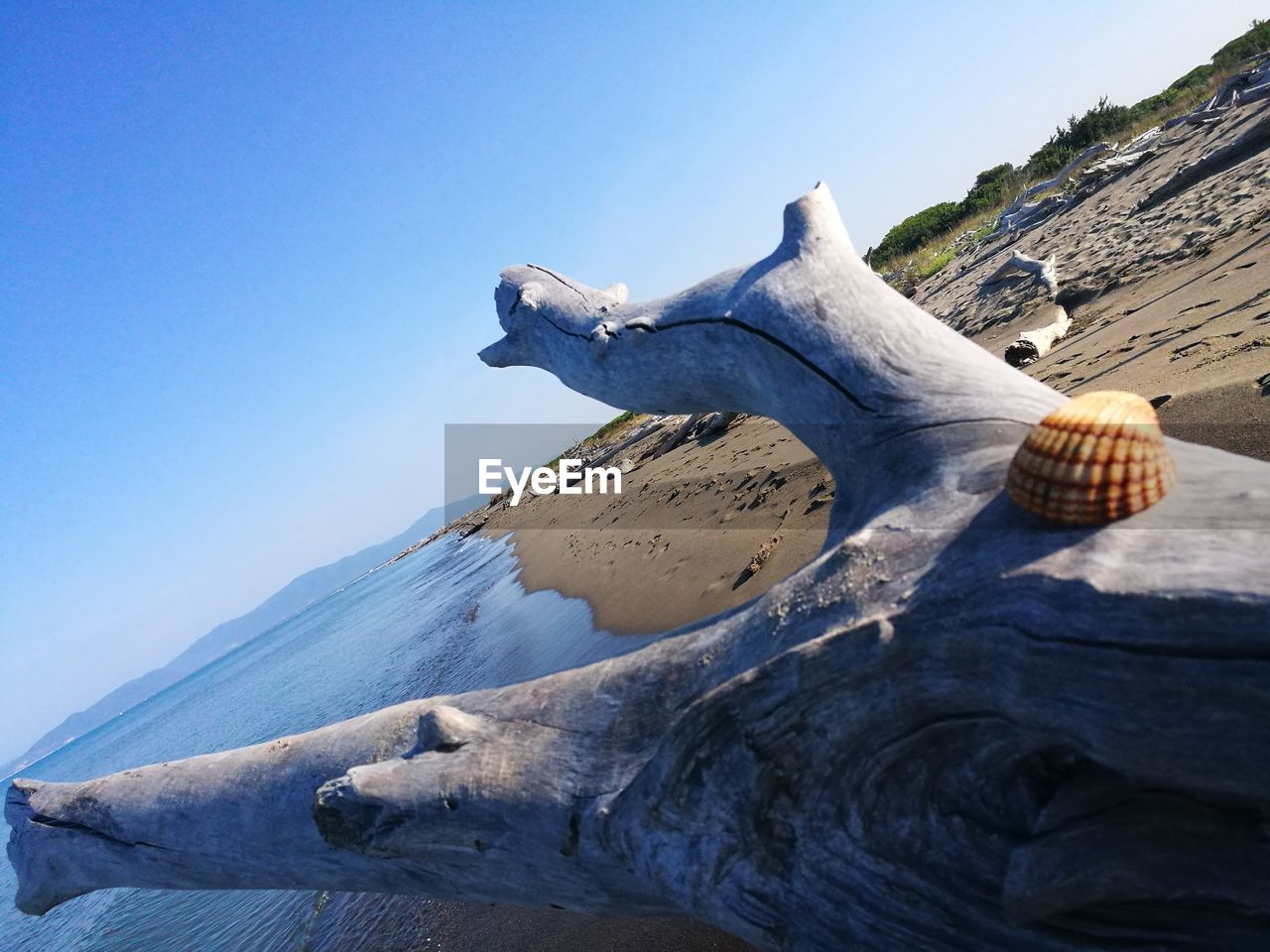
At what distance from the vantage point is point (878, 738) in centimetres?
172

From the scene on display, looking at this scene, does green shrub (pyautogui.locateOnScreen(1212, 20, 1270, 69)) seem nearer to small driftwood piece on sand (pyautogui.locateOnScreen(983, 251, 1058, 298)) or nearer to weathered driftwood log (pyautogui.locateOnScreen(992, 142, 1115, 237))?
weathered driftwood log (pyautogui.locateOnScreen(992, 142, 1115, 237))

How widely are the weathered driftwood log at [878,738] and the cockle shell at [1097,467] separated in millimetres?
49

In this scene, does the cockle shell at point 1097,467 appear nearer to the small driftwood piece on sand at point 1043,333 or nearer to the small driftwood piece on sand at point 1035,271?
the small driftwood piece on sand at point 1043,333

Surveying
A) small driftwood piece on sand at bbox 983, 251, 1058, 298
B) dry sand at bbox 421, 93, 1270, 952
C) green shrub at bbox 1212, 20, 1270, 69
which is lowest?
dry sand at bbox 421, 93, 1270, 952

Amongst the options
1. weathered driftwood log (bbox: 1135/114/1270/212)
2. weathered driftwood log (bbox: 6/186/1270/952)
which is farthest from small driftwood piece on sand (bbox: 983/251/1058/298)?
weathered driftwood log (bbox: 6/186/1270/952)

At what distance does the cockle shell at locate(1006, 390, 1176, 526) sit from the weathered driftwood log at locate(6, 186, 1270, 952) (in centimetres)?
5

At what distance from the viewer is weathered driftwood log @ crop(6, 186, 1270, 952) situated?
136 centimetres

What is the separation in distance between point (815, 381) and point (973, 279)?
1485 cm

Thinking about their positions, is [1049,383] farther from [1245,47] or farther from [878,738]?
[1245,47]

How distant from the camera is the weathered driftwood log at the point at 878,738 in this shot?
1.36 metres

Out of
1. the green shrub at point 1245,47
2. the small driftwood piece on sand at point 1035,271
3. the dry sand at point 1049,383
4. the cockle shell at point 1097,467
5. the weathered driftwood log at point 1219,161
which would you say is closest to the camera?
the cockle shell at point 1097,467

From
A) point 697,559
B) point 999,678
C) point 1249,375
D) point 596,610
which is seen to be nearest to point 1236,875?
point 999,678

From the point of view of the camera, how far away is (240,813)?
2.81 metres

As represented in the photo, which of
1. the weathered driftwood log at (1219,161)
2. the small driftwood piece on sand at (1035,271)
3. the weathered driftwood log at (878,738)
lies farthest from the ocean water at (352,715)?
the weathered driftwood log at (1219,161)
